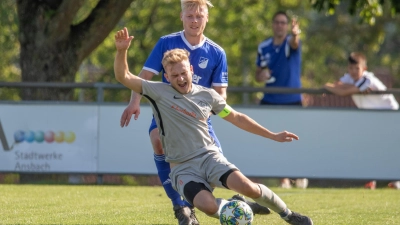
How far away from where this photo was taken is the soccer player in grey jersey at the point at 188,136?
660cm

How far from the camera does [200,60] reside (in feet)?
24.6

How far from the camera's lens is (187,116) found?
673 cm

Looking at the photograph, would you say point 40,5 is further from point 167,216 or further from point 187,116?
point 187,116

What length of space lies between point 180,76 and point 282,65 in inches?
263

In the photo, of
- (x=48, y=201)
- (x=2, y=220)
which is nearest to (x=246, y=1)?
(x=48, y=201)

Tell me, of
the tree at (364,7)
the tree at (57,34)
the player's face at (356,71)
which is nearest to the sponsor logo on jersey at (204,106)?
the player's face at (356,71)

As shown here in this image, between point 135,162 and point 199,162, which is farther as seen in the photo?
point 135,162

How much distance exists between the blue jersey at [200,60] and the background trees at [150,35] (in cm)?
660

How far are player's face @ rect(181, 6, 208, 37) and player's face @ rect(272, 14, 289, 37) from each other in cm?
542

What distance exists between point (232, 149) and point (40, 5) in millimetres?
4564

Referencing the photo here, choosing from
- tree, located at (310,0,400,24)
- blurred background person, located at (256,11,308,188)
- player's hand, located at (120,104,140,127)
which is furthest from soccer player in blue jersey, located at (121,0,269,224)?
tree, located at (310,0,400,24)

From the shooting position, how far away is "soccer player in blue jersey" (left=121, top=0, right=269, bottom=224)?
7.38 metres

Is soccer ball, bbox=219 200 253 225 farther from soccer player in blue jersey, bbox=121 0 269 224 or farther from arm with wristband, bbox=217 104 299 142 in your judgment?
soccer player in blue jersey, bbox=121 0 269 224

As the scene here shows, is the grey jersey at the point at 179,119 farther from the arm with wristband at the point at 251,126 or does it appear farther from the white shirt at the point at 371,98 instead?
the white shirt at the point at 371,98
